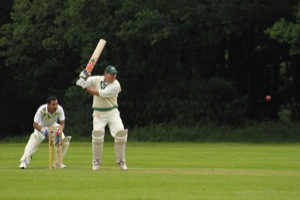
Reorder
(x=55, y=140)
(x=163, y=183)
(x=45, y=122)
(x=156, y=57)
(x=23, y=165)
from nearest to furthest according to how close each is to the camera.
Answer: (x=163, y=183)
(x=23, y=165)
(x=55, y=140)
(x=45, y=122)
(x=156, y=57)

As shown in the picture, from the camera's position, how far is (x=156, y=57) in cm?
4828

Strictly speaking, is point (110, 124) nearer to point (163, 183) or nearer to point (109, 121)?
point (109, 121)

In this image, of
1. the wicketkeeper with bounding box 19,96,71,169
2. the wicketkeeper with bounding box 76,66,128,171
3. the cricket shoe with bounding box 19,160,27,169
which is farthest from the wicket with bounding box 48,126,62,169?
the wicketkeeper with bounding box 76,66,128,171

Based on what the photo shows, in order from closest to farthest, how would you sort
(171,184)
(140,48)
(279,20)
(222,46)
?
1. (171,184)
2. (279,20)
3. (140,48)
4. (222,46)

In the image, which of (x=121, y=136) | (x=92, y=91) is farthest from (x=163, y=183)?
(x=92, y=91)

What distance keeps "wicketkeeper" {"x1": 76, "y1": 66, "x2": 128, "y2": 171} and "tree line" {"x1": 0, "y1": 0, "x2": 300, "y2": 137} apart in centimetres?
2226

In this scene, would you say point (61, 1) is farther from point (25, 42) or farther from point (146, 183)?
point (146, 183)

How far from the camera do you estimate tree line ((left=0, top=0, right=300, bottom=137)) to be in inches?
1767

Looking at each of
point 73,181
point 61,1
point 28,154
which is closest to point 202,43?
point 61,1

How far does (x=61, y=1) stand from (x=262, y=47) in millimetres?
9828

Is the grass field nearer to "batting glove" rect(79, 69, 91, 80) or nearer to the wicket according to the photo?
the wicket

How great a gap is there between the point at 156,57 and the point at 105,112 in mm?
28528

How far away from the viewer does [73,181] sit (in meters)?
16.4

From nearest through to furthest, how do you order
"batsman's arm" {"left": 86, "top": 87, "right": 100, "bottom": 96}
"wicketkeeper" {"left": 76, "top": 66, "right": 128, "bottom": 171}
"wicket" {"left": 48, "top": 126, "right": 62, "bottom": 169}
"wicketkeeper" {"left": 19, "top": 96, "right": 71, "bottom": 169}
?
"batsman's arm" {"left": 86, "top": 87, "right": 100, "bottom": 96}, "wicketkeeper" {"left": 76, "top": 66, "right": 128, "bottom": 171}, "wicket" {"left": 48, "top": 126, "right": 62, "bottom": 169}, "wicketkeeper" {"left": 19, "top": 96, "right": 71, "bottom": 169}
